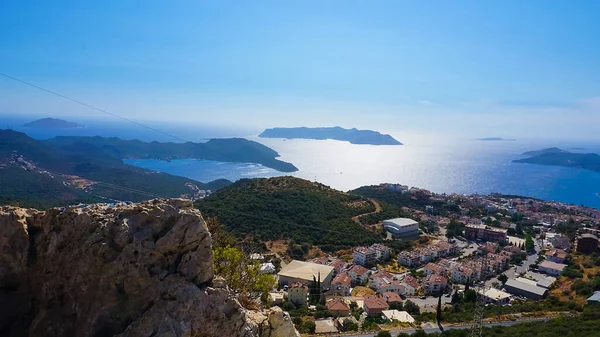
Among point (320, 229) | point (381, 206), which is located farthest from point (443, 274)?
point (381, 206)

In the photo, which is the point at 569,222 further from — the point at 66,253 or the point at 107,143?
the point at 107,143

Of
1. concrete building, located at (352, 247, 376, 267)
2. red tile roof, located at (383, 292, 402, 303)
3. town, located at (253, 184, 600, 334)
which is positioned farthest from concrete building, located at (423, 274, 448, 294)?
concrete building, located at (352, 247, 376, 267)

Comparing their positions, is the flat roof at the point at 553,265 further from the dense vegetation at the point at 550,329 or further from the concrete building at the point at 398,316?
the concrete building at the point at 398,316

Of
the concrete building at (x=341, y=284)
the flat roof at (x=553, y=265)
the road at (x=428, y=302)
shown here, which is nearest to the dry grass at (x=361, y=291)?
the concrete building at (x=341, y=284)

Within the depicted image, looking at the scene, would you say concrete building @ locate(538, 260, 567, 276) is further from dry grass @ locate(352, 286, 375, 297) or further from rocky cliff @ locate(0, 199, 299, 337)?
rocky cliff @ locate(0, 199, 299, 337)

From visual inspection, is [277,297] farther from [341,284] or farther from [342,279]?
[342,279]

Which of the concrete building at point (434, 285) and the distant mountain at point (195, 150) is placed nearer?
the concrete building at point (434, 285)
